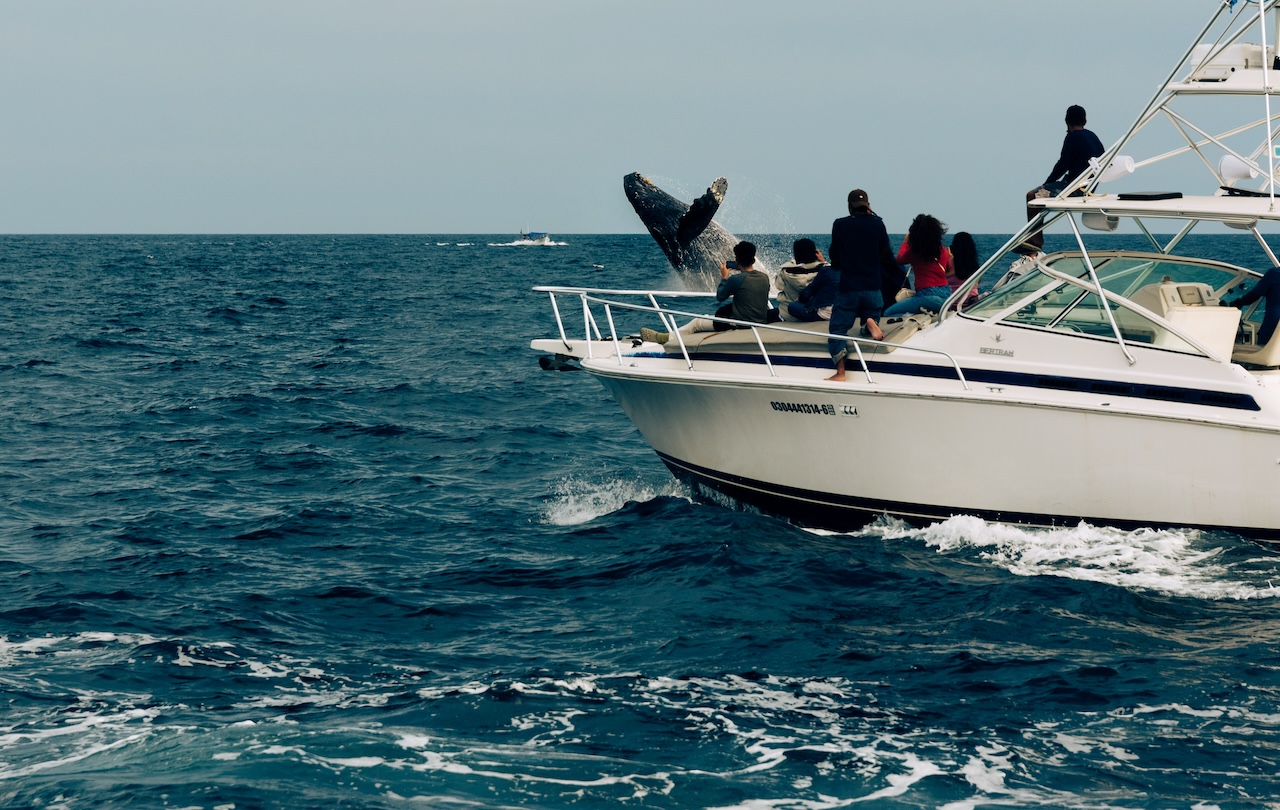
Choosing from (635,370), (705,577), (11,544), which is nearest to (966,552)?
(705,577)

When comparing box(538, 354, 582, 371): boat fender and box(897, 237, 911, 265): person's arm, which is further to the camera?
box(538, 354, 582, 371): boat fender

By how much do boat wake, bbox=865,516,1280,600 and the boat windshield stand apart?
140 cm

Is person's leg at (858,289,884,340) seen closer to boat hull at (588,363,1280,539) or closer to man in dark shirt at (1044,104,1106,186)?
boat hull at (588,363,1280,539)

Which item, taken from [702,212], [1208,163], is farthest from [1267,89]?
[702,212]

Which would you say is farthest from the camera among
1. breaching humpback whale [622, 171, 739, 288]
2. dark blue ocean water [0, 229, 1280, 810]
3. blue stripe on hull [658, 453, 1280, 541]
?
breaching humpback whale [622, 171, 739, 288]

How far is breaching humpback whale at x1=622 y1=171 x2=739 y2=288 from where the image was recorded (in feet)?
155

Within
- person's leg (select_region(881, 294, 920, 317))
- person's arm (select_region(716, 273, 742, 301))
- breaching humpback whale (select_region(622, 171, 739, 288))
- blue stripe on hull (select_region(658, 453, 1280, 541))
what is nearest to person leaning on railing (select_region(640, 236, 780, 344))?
person's arm (select_region(716, 273, 742, 301))

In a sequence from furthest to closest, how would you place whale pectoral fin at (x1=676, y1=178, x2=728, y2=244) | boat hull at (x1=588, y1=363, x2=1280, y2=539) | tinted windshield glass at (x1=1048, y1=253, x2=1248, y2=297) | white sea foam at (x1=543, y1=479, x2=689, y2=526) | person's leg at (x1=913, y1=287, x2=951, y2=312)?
whale pectoral fin at (x1=676, y1=178, x2=728, y2=244) → white sea foam at (x1=543, y1=479, x2=689, y2=526) → person's leg at (x1=913, y1=287, x2=951, y2=312) → tinted windshield glass at (x1=1048, y1=253, x2=1248, y2=297) → boat hull at (x1=588, y1=363, x2=1280, y2=539)

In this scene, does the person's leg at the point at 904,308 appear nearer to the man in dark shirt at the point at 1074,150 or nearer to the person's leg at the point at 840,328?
the person's leg at the point at 840,328

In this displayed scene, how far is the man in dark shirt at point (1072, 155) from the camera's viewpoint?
35.2 ft

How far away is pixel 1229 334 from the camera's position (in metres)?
9.03

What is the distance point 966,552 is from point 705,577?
6.46 ft

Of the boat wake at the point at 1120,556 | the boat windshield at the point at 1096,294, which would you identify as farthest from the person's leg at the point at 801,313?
the boat wake at the point at 1120,556

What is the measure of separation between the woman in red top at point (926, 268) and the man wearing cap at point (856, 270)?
2.45 ft
